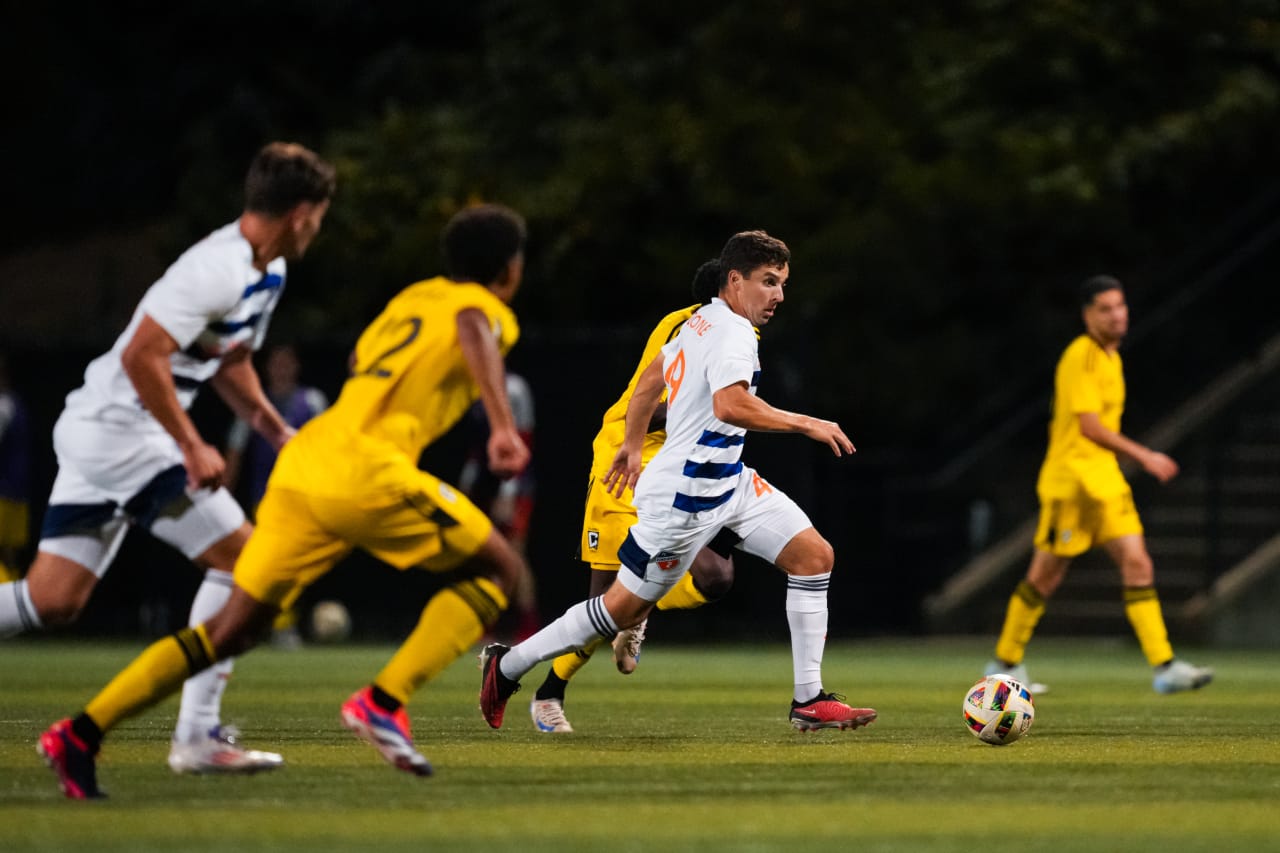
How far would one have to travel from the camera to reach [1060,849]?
639cm

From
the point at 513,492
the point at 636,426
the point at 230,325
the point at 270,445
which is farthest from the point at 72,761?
the point at 513,492

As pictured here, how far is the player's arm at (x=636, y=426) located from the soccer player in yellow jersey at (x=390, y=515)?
2.43 m

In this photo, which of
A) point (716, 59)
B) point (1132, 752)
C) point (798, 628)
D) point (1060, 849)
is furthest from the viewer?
point (716, 59)

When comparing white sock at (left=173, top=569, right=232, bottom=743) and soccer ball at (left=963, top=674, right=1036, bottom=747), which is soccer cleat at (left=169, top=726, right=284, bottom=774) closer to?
white sock at (left=173, top=569, right=232, bottom=743)

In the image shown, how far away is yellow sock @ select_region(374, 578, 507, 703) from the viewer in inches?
305

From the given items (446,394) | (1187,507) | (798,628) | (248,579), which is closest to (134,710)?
(248,579)

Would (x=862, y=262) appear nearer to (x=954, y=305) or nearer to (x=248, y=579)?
(x=954, y=305)

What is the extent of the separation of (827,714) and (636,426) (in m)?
1.55

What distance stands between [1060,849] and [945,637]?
592 inches

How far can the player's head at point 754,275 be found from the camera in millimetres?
10000

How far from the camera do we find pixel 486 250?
800cm

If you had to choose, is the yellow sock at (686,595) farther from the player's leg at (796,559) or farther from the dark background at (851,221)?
the dark background at (851,221)

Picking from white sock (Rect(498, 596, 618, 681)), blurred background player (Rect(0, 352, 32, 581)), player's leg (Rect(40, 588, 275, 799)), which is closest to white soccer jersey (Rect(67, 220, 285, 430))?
player's leg (Rect(40, 588, 275, 799))

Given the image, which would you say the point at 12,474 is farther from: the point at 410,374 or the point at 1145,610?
the point at 410,374
